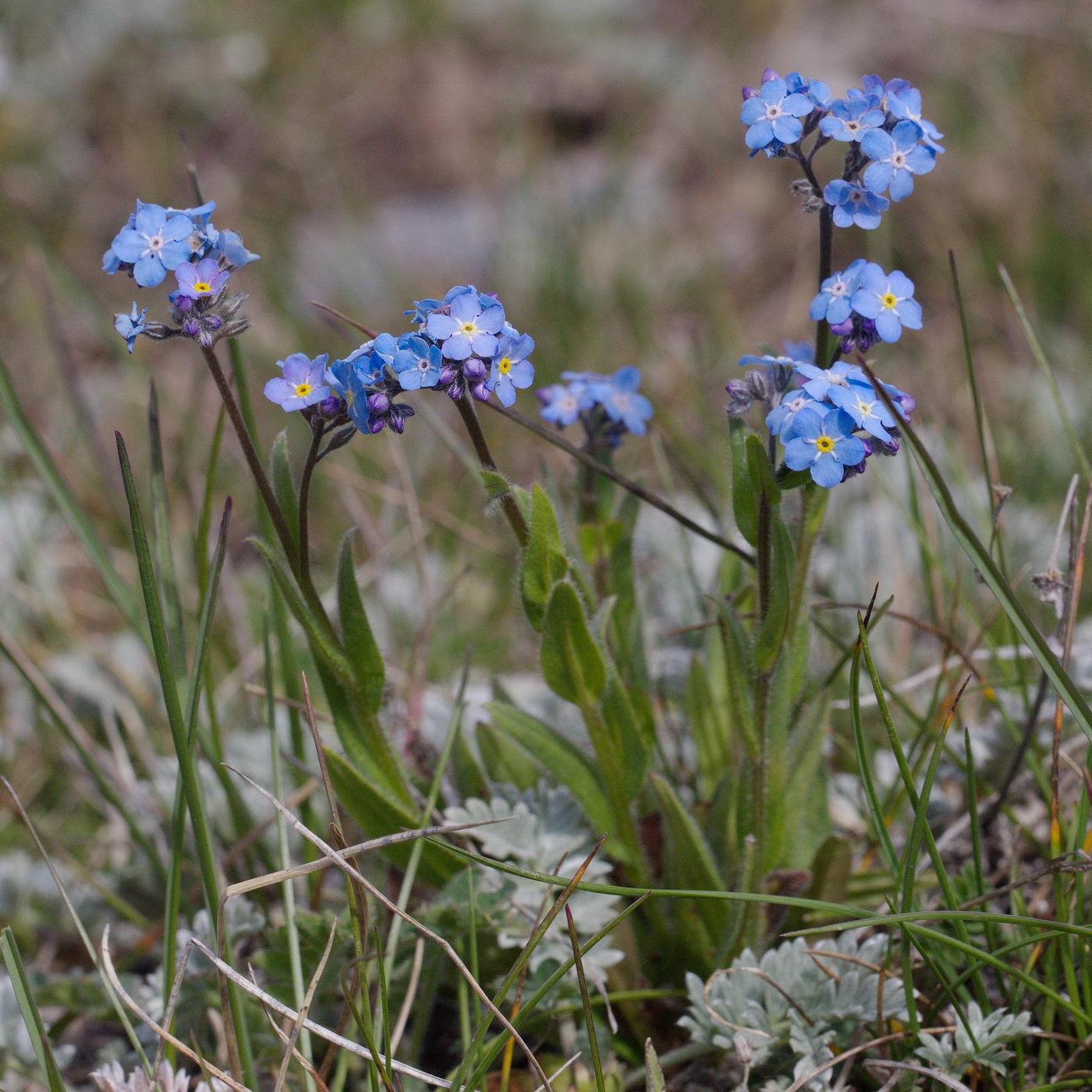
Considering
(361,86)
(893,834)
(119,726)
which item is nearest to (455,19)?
(361,86)

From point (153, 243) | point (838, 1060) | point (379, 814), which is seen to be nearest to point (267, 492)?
point (153, 243)

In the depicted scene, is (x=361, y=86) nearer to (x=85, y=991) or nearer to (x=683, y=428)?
(x=683, y=428)

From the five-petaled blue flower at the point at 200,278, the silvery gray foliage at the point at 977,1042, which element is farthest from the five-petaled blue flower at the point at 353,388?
the silvery gray foliage at the point at 977,1042

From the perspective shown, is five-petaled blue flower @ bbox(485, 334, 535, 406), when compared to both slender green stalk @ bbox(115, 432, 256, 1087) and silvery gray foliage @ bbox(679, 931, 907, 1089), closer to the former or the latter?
slender green stalk @ bbox(115, 432, 256, 1087)

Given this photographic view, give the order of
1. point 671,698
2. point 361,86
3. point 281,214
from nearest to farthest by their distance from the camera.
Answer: point 671,698
point 281,214
point 361,86

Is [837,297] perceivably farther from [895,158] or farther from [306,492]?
[306,492]

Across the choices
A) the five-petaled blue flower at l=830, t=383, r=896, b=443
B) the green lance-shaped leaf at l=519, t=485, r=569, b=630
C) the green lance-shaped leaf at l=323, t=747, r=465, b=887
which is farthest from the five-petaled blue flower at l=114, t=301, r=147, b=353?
the five-petaled blue flower at l=830, t=383, r=896, b=443
